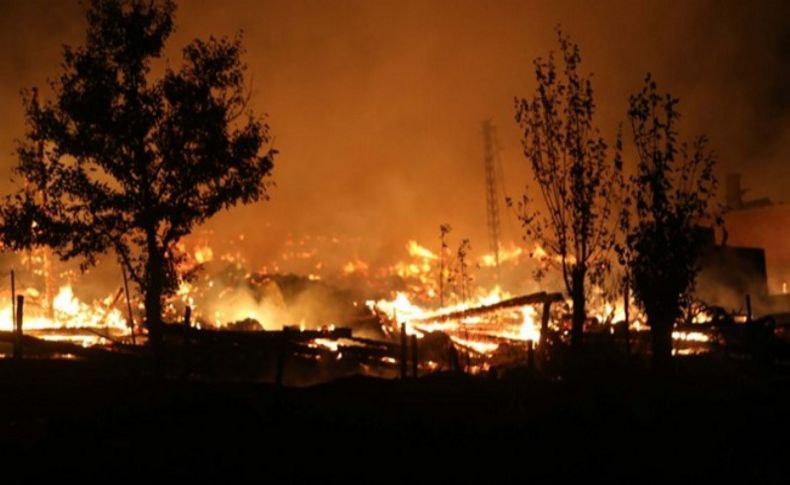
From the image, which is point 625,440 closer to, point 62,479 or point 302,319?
point 62,479

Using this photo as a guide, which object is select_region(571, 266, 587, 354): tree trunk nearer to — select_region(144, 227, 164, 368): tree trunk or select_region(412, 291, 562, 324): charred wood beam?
select_region(412, 291, 562, 324): charred wood beam

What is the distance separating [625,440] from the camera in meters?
13.2

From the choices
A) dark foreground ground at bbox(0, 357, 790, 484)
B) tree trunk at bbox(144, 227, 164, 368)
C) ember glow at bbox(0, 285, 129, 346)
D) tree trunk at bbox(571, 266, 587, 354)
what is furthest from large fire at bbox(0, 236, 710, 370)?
dark foreground ground at bbox(0, 357, 790, 484)

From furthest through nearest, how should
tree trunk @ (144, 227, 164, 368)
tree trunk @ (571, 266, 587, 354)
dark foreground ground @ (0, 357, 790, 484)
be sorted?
1. tree trunk @ (144, 227, 164, 368)
2. tree trunk @ (571, 266, 587, 354)
3. dark foreground ground @ (0, 357, 790, 484)

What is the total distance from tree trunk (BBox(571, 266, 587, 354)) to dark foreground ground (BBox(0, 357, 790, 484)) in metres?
1.14

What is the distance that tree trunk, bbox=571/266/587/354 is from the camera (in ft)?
61.5

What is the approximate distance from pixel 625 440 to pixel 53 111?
16912mm

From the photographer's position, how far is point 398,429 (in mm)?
13562

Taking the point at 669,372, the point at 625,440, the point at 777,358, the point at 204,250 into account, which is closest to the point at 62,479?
the point at 625,440

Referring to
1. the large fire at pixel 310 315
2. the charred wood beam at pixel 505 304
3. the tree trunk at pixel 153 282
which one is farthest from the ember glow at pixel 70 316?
the charred wood beam at pixel 505 304

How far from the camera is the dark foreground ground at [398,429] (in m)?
11.2

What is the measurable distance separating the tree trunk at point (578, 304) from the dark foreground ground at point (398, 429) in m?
1.14

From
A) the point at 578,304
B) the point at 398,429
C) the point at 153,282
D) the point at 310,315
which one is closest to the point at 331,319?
the point at 310,315

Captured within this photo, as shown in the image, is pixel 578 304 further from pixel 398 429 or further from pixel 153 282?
pixel 153 282
